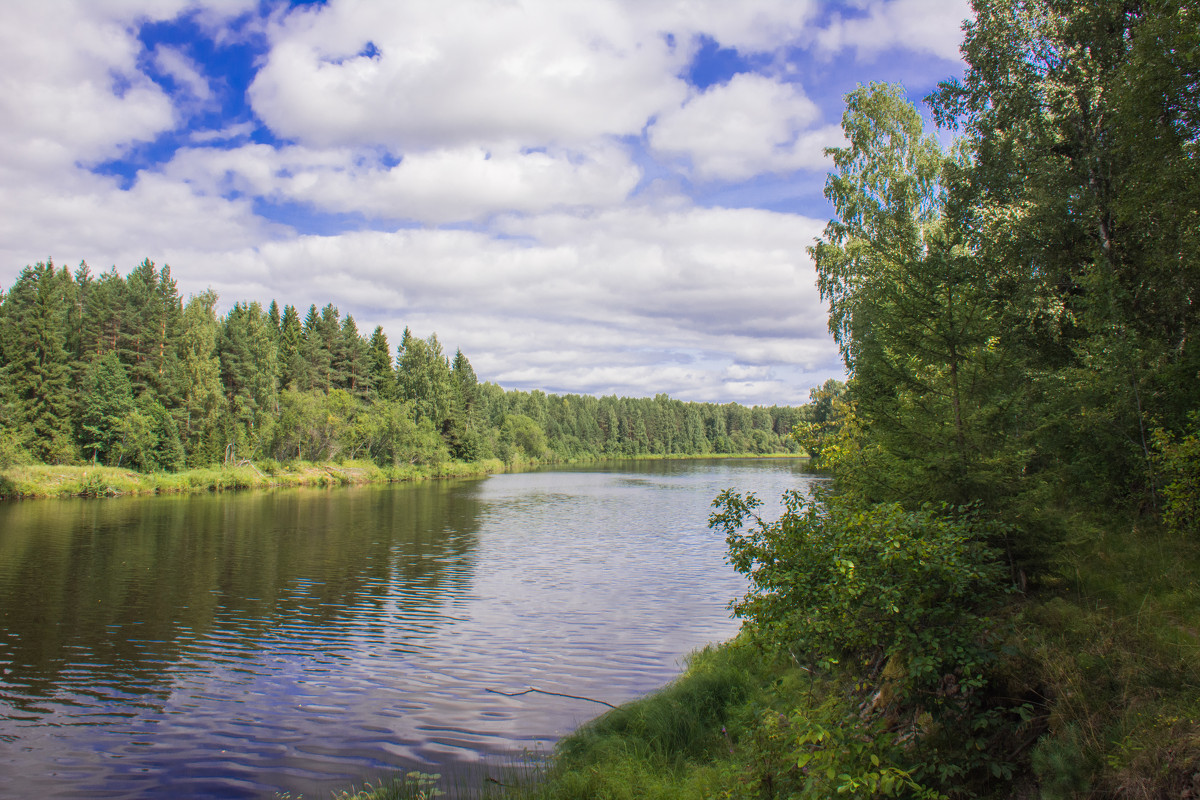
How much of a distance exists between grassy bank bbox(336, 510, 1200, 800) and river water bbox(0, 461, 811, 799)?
1.81 meters

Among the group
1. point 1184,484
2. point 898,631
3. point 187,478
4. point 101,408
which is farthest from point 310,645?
point 101,408

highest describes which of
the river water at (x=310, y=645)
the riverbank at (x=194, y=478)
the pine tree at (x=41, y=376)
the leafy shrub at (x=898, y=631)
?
→ the pine tree at (x=41, y=376)

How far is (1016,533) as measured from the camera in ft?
25.1

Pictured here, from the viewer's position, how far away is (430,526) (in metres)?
35.6

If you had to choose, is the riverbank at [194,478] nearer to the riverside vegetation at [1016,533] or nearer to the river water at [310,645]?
the river water at [310,645]

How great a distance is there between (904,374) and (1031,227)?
840 centimetres

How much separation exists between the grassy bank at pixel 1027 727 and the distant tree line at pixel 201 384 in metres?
32.3

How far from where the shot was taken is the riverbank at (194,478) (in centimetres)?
4588

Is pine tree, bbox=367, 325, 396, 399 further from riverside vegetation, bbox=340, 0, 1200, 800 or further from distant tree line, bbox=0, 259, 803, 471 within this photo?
riverside vegetation, bbox=340, 0, 1200, 800

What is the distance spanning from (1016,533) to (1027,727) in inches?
95.2

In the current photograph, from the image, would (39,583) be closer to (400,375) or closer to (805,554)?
(805,554)

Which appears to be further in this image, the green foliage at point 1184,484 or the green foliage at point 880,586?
the green foliage at point 1184,484

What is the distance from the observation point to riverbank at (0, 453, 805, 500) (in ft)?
151


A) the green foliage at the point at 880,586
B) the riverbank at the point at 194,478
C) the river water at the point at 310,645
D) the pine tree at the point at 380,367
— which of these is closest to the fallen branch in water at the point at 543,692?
the river water at the point at 310,645
